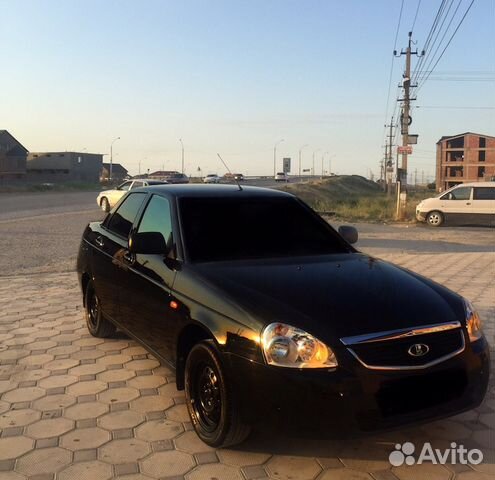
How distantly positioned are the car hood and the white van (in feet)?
59.2

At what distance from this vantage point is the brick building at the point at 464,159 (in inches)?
3595

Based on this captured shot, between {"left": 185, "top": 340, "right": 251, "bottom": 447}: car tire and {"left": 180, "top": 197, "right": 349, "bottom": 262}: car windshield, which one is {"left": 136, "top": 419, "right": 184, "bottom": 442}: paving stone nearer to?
{"left": 185, "top": 340, "right": 251, "bottom": 447}: car tire

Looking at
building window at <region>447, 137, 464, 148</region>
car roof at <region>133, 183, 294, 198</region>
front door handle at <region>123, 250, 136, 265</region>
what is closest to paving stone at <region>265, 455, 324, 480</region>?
front door handle at <region>123, 250, 136, 265</region>

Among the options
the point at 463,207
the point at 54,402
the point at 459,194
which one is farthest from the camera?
the point at 459,194

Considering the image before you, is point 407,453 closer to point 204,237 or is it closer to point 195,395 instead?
point 195,395

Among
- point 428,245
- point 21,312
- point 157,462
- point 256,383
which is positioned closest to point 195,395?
point 157,462

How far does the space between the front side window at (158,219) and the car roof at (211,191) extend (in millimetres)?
89

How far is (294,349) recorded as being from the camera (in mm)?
2900

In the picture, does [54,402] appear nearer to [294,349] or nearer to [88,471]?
[88,471]

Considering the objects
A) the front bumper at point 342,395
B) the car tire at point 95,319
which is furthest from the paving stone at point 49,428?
the car tire at point 95,319

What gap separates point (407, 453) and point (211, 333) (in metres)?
1.38

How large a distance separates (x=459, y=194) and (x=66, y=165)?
84.4 m

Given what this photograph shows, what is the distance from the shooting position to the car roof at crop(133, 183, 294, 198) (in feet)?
14.5

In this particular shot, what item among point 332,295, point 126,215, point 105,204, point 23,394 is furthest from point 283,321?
point 105,204
